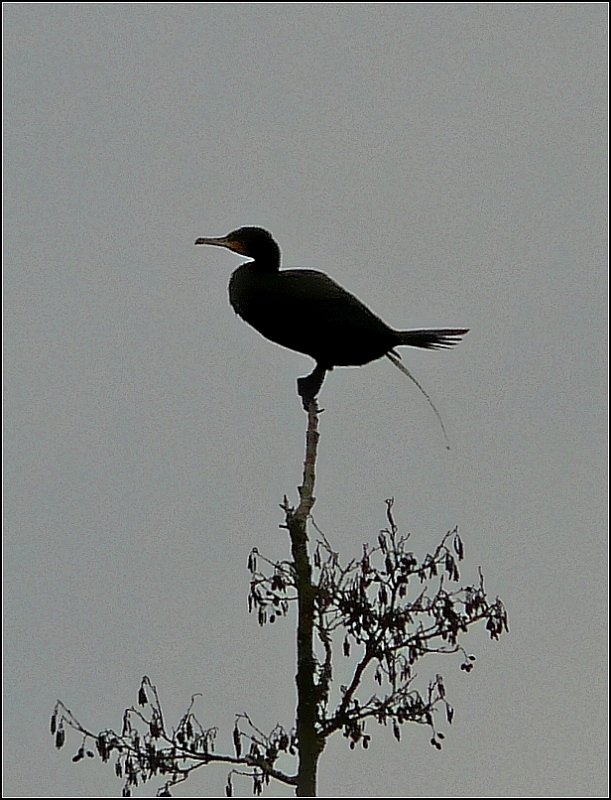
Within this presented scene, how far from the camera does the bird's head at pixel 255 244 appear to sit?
29.1ft

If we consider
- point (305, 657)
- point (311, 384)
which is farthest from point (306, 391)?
point (305, 657)

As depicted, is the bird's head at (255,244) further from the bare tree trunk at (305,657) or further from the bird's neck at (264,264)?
the bare tree trunk at (305,657)

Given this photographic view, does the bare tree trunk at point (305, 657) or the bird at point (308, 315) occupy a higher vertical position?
the bird at point (308, 315)

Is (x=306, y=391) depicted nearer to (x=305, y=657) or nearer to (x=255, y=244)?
(x=255, y=244)

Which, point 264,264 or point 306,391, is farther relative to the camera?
point 306,391

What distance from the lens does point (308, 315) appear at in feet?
28.5

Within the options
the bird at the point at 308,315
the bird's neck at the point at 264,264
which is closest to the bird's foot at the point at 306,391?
the bird at the point at 308,315

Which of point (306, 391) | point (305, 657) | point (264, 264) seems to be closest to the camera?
point (305, 657)

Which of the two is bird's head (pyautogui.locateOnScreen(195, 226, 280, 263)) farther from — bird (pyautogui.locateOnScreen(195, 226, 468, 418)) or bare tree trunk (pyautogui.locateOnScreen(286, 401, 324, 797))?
bare tree trunk (pyautogui.locateOnScreen(286, 401, 324, 797))

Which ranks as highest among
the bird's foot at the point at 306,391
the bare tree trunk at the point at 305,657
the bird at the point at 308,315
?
the bird at the point at 308,315

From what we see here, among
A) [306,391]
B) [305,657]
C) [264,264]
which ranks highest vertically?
[264,264]

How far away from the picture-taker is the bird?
8688mm

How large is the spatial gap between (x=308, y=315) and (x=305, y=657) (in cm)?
196

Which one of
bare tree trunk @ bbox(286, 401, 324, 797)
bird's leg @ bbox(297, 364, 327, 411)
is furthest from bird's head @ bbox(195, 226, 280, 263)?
bare tree trunk @ bbox(286, 401, 324, 797)
